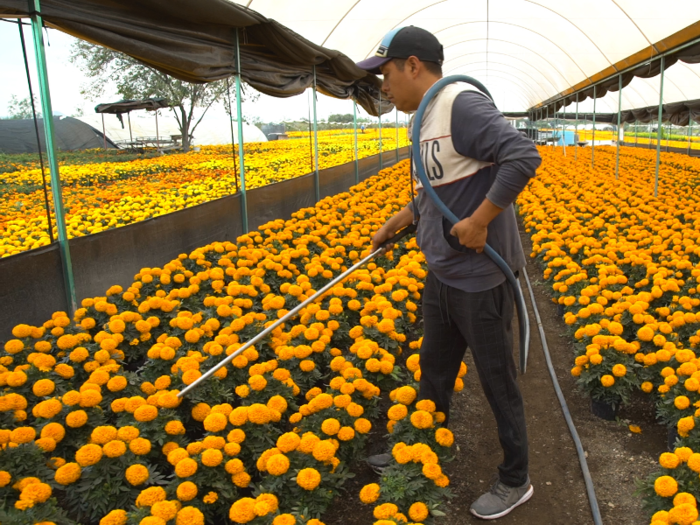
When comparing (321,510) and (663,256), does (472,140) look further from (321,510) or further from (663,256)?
(663,256)

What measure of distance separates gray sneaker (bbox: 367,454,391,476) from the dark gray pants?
0.37m

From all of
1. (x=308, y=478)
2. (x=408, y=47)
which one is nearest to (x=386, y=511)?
(x=308, y=478)

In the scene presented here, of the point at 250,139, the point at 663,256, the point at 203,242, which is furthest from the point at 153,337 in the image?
the point at 250,139

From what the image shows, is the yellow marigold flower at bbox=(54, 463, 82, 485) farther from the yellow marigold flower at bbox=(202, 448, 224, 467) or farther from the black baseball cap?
the black baseball cap

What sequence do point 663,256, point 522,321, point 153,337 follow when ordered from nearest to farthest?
point 522,321, point 153,337, point 663,256

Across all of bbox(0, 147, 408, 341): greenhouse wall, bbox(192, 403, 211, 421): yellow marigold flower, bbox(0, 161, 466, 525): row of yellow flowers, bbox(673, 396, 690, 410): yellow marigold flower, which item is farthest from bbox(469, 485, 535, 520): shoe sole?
bbox(0, 147, 408, 341): greenhouse wall

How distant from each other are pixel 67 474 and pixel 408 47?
6.60 ft

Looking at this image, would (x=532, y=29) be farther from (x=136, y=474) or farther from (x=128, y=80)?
(x=136, y=474)

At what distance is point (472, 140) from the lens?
76.7 inches

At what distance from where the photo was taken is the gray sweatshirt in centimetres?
188

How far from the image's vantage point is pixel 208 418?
7.61ft

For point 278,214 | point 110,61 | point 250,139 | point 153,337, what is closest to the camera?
point 153,337

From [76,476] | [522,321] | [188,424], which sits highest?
[522,321]

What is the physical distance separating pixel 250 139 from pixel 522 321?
28482 mm
